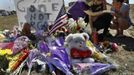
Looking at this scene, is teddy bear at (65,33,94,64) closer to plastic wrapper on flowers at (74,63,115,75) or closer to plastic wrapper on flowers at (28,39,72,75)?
plastic wrapper on flowers at (28,39,72,75)

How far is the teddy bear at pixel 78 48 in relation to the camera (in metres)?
7.64

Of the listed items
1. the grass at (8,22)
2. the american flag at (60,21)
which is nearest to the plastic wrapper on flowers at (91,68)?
the american flag at (60,21)

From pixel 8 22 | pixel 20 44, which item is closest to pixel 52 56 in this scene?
pixel 20 44

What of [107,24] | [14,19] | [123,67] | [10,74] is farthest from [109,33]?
[14,19]

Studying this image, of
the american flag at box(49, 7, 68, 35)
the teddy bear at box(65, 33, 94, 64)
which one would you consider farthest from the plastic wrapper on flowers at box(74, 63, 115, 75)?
the american flag at box(49, 7, 68, 35)

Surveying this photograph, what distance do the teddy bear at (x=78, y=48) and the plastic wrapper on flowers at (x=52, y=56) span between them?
13 centimetres

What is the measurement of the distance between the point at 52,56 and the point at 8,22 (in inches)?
261

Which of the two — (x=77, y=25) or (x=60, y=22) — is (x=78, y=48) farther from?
(x=60, y=22)

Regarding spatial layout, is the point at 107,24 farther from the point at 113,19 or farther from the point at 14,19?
the point at 14,19

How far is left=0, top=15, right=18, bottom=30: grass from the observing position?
517 inches

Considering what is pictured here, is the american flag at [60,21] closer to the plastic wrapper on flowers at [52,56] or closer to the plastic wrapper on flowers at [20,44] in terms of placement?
the plastic wrapper on flowers at [20,44]

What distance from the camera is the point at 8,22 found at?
1408 cm

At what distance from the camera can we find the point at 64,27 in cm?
922

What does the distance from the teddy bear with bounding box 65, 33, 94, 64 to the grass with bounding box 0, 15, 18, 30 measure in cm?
535
